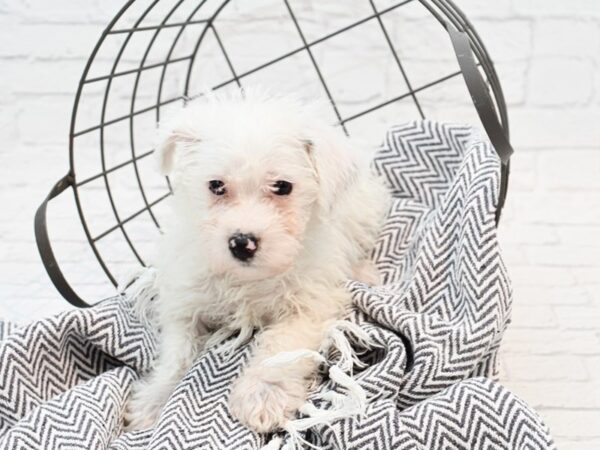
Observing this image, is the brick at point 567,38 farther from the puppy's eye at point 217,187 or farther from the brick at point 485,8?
the puppy's eye at point 217,187

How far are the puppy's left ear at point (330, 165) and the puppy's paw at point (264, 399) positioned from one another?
358 millimetres

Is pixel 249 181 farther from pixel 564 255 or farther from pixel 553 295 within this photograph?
pixel 564 255

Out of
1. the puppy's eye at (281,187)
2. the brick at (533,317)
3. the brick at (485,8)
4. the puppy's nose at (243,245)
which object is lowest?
the brick at (533,317)

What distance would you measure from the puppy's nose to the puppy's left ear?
0.67 feet

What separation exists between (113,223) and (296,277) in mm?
1042

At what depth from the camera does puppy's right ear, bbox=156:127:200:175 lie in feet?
5.39

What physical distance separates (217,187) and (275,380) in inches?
15.5

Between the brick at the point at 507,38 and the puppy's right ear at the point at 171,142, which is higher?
the puppy's right ear at the point at 171,142

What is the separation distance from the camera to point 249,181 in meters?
1.55

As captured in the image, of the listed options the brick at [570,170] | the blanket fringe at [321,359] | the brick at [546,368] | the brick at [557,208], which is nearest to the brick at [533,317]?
the brick at [546,368]

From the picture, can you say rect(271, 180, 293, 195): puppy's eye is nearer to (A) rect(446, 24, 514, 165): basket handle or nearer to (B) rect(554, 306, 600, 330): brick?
(A) rect(446, 24, 514, 165): basket handle

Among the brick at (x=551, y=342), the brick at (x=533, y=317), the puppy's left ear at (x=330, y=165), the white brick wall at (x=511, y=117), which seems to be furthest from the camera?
the white brick wall at (x=511, y=117)

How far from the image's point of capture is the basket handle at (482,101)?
1.39m

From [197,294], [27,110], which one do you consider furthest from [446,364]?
[27,110]
